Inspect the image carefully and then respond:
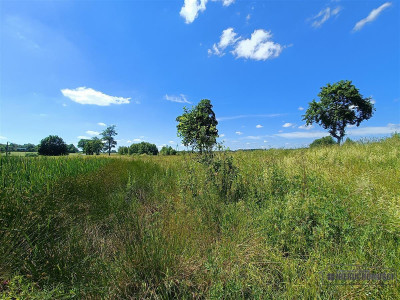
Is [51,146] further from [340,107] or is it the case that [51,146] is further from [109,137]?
[340,107]

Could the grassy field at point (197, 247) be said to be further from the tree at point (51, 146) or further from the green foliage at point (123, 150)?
the tree at point (51, 146)

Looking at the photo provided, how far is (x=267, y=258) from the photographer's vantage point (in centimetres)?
222

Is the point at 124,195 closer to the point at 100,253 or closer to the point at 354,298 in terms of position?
the point at 100,253

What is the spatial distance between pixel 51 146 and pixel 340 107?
324 ft

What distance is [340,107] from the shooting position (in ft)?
81.8

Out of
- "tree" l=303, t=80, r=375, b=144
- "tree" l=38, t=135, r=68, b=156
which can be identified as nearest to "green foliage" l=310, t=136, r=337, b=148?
"tree" l=303, t=80, r=375, b=144

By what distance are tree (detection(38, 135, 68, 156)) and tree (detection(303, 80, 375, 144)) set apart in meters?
90.7

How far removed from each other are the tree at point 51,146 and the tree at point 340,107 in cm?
9073

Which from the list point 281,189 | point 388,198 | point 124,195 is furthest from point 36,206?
point 388,198

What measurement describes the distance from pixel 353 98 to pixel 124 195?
34.2 m

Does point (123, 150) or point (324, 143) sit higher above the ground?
point (123, 150)

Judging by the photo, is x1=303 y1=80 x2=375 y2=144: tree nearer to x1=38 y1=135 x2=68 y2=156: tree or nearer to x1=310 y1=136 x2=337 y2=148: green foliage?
x1=310 y1=136 x2=337 y2=148: green foliage

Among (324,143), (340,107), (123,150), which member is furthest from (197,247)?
(123,150)

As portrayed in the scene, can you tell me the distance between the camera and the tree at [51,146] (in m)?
69.2
